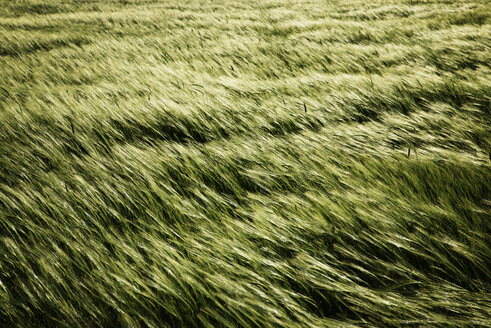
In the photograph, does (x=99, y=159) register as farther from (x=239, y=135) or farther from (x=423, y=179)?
(x=423, y=179)

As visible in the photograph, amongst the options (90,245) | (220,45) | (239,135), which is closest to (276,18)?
(220,45)

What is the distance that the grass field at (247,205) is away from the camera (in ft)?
2.27

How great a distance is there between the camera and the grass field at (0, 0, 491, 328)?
691 millimetres

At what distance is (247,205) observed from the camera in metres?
1.06

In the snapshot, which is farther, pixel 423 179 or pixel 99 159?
pixel 99 159

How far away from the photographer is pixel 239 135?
1.54m

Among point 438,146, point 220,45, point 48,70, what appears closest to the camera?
point 438,146

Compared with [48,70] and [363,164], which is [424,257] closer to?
[363,164]

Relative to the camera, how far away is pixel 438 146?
4.22 feet

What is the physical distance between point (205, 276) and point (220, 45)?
345 centimetres

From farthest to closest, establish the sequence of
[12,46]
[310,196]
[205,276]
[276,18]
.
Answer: [276,18] < [12,46] < [310,196] < [205,276]

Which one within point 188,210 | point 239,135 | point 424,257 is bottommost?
point 424,257

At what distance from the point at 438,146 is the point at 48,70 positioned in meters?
3.31

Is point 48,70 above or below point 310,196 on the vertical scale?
above
